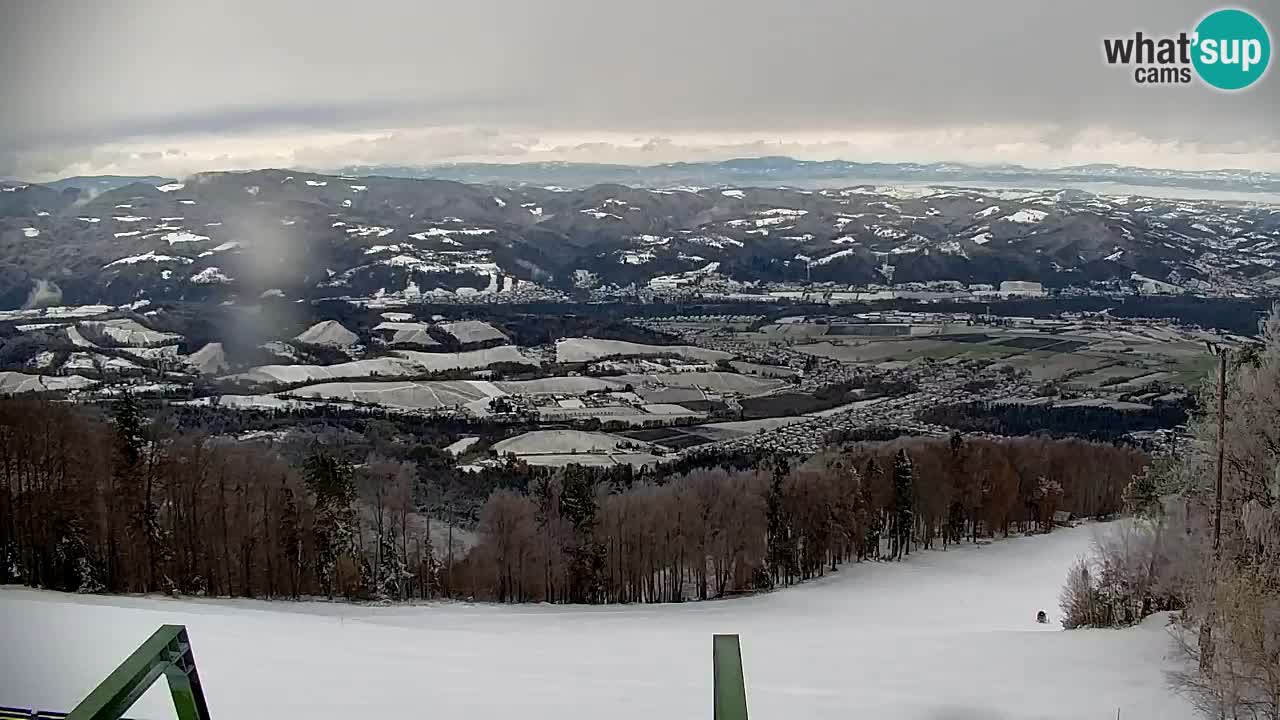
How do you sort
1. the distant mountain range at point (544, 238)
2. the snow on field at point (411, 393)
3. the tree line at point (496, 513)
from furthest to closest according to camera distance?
the snow on field at point (411, 393) → the tree line at point (496, 513) → the distant mountain range at point (544, 238)

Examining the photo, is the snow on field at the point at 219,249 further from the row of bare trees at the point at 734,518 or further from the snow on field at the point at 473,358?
the row of bare trees at the point at 734,518

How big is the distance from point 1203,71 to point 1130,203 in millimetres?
953

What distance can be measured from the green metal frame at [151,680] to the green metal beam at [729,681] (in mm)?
507

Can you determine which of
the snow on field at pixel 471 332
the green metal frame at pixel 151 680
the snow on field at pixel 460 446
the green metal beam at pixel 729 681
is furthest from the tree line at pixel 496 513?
the green metal beam at pixel 729 681

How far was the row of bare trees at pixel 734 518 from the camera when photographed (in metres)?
4.64

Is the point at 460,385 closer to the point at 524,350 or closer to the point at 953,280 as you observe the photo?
the point at 524,350

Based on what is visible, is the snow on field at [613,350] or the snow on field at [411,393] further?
the snow on field at [411,393]

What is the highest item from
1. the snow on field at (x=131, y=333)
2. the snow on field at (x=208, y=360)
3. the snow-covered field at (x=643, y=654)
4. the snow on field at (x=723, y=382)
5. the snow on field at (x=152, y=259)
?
the snow on field at (x=152, y=259)

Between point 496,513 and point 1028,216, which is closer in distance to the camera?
point 1028,216

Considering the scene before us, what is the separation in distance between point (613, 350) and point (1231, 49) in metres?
2.79

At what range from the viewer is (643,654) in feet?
11.5

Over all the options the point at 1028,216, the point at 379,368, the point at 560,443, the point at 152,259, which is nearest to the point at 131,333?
the point at 152,259

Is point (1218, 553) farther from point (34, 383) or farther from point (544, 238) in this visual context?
point (34, 383)

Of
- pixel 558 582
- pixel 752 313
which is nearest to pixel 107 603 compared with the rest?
pixel 558 582
